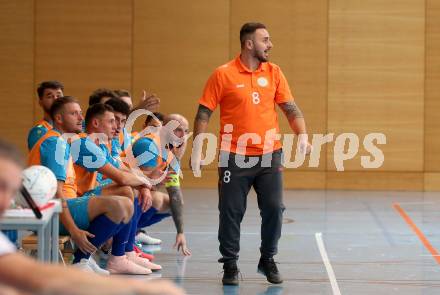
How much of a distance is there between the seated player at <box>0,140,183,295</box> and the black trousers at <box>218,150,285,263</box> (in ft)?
14.9

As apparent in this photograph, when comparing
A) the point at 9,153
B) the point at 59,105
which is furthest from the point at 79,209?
the point at 9,153

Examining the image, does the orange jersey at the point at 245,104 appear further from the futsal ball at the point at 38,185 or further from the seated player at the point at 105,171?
the futsal ball at the point at 38,185

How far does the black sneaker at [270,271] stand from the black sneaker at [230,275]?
20 centimetres

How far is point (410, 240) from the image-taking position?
8984mm

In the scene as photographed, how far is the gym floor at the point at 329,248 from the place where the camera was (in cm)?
662

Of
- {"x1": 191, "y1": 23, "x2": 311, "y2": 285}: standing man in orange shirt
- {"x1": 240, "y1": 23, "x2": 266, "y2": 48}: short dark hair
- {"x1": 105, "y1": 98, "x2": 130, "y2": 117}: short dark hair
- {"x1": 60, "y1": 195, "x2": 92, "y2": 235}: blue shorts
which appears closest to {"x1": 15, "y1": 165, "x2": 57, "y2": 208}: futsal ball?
{"x1": 60, "y1": 195, "x2": 92, "y2": 235}: blue shorts

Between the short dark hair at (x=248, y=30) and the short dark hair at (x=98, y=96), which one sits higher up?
the short dark hair at (x=248, y=30)

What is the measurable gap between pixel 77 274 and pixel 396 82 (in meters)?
13.4

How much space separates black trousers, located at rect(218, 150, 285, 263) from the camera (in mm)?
6699

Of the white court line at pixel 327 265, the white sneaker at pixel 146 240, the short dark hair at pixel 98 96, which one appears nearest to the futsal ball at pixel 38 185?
the white court line at pixel 327 265

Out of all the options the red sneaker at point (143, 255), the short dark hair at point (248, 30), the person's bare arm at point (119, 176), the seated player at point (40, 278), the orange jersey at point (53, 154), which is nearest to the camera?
the seated player at point (40, 278)

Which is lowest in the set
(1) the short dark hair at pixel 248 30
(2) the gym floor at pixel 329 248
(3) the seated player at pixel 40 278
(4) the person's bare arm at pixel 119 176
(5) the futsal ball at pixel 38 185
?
(2) the gym floor at pixel 329 248

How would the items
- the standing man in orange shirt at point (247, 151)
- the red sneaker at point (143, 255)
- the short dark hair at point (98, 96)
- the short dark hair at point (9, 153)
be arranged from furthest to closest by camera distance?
the short dark hair at point (98, 96) → the red sneaker at point (143, 255) → the standing man in orange shirt at point (247, 151) → the short dark hair at point (9, 153)

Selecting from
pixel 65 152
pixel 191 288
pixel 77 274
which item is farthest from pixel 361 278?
pixel 77 274
